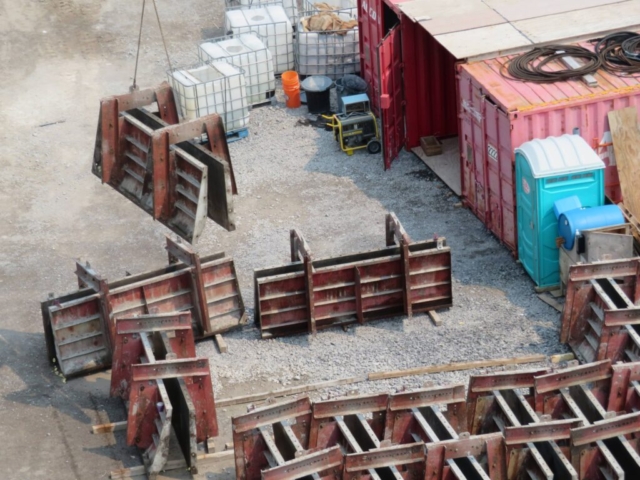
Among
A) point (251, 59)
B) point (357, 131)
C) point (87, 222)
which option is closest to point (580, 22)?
point (357, 131)

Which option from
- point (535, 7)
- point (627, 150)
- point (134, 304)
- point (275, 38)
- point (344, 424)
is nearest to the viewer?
point (344, 424)

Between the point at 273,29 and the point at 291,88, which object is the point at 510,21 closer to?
the point at 291,88

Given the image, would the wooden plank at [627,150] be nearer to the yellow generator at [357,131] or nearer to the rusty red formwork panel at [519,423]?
the rusty red formwork panel at [519,423]

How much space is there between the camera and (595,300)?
17.0 m

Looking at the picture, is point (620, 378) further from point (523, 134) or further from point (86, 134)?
point (86, 134)

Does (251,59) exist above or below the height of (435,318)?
above

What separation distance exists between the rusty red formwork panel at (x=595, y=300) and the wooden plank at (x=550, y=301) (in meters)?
0.99

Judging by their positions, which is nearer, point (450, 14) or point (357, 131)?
point (450, 14)

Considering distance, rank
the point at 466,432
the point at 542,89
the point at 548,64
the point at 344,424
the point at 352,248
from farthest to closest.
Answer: the point at 352,248, the point at 548,64, the point at 542,89, the point at 344,424, the point at 466,432

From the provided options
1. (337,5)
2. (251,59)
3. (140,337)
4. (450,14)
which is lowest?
(140,337)

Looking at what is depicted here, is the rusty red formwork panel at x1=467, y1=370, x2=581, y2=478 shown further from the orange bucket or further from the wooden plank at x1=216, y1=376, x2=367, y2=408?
the orange bucket

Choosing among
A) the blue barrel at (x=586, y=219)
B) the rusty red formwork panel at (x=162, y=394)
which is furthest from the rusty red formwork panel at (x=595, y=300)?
the rusty red formwork panel at (x=162, y=394)

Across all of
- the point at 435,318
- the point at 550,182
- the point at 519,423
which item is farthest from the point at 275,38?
the point at 519,423

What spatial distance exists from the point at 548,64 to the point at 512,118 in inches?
80.1
